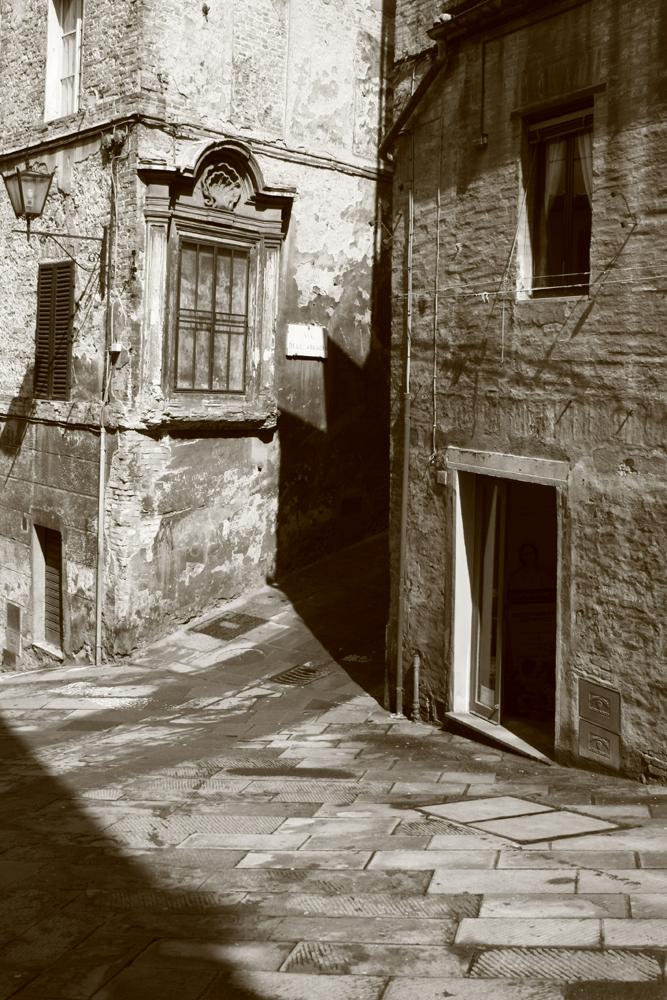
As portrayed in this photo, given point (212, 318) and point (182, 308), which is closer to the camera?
point (182, 308)

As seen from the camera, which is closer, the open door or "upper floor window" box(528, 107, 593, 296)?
"upper floor window" box(528, 107, 593, 296)

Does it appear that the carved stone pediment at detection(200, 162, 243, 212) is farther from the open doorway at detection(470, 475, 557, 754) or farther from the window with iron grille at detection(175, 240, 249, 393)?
the open doorway at detection(470, 475, 557, 754)

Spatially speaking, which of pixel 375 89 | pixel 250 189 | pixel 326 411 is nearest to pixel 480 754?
pixel 326 411

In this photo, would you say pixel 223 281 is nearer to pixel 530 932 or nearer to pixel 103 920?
pixel 103 920

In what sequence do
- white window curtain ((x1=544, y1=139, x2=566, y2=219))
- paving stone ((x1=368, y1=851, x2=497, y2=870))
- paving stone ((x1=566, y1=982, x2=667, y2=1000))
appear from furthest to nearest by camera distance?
1. white window curtain ((x1=544, y1=139, x2=566, y2=219))
2. paving stone ((x1=368, y1=851, x2=497, y2=870))
3. paving stone ((x1=566, y1=982, x2=667, y2=1000))

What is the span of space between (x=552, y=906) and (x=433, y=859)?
0.90 meters

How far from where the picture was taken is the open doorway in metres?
8.20

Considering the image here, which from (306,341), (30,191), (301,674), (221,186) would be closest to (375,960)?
(301,674)

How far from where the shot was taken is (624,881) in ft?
15.3

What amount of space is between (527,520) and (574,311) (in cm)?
204

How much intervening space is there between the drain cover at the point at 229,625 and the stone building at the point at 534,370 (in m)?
3.38

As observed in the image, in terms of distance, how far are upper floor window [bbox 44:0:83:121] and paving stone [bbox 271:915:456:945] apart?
1096 cm

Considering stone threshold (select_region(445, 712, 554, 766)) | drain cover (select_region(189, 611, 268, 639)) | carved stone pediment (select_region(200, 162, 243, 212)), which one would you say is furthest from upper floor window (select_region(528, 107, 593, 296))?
drain cover (select_region(189, 611, 268, 639))

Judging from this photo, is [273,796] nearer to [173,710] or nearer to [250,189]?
[173,710]
